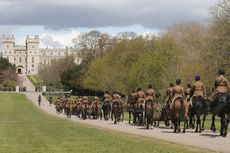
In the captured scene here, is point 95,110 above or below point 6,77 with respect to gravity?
below

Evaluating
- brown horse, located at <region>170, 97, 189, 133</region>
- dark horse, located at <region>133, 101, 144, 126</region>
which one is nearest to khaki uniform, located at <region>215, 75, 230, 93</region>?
brown horse, located at <region>170, 97, 189, 133</region>

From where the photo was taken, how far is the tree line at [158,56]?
178 ft

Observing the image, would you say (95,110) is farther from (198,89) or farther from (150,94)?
(198,89)

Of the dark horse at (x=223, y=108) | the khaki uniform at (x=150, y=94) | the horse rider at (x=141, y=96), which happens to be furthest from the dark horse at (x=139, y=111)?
the dark horse at (x=223, y=108)

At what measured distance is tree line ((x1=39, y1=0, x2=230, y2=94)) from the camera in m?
54.2

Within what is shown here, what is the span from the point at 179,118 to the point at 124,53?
233ft

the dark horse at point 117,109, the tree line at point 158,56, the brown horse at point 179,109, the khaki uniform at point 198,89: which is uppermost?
the tree line at point 158,56

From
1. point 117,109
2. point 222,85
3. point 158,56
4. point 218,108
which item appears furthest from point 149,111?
point 158,56

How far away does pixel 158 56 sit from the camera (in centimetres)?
7325

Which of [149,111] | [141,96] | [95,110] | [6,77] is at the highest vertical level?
[6,77]

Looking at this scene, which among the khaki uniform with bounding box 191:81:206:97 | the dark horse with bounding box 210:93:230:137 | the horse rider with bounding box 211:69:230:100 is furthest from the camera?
the khaki uniform with bounding box 191:81:206:97

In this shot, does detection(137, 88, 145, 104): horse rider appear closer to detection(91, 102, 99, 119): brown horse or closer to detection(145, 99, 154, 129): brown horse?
detection(145, 99, 154, 129): brown horse

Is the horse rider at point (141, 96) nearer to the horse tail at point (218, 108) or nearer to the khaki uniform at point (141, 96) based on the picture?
the khaki uniform at point (141, 96)

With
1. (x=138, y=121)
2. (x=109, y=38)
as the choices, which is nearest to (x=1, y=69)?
(x=109, y=38)
